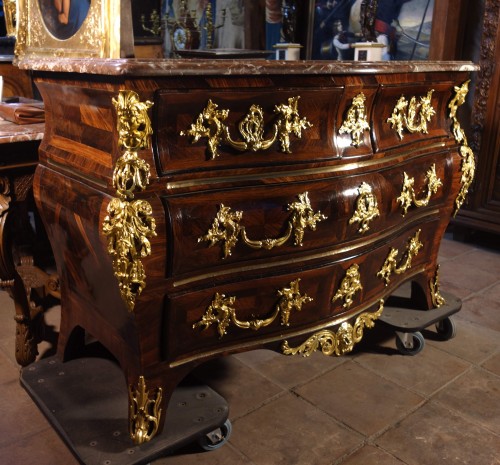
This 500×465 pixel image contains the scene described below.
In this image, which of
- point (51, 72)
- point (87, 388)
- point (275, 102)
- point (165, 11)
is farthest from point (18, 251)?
point (165, 11)

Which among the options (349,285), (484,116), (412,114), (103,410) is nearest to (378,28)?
(484,116)

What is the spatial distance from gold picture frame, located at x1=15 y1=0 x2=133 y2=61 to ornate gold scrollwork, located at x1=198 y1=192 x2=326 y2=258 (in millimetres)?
1076

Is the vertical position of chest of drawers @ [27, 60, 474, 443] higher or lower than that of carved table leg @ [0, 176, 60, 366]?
higher

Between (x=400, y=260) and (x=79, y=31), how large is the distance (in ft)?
5.76

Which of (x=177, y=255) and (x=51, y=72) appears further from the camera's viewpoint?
(x=51, y=72)

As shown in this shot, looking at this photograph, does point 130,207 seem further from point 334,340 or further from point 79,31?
point 79,31

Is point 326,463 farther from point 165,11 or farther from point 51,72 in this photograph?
point 165,11

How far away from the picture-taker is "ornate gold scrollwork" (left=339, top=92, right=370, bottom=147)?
189cm

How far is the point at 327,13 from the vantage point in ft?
15.7

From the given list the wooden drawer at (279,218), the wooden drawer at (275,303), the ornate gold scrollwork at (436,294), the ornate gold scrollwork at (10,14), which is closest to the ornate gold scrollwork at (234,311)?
the wooden drawer at (275,303)

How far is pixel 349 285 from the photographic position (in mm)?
2057

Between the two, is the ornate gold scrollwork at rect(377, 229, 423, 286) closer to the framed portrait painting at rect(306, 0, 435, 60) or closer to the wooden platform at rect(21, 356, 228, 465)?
the wooden platform at rect(21, 356, 228, 465)

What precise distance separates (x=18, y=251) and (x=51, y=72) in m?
1.59

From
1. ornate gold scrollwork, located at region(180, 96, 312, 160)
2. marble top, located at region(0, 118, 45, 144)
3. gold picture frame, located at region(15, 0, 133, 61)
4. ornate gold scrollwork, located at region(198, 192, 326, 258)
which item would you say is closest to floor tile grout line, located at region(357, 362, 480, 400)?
ornate gold scrollwork, located at region(198, 192, 326, 258)
